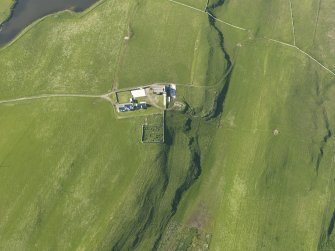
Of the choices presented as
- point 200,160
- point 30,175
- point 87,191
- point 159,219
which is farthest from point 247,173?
point 30,175

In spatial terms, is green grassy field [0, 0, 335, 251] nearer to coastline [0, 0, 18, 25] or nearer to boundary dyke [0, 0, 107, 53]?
boundary dyke [0, 0, 107, 53]

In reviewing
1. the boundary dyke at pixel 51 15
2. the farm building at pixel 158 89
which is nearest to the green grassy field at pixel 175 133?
the boundary dyke at pixel 51 15

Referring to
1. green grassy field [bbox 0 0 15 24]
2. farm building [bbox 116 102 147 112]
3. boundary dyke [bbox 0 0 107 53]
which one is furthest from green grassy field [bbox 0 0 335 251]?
green grassy field [bbox 0 0 15 24]

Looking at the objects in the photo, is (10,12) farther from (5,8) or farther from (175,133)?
(175,133)

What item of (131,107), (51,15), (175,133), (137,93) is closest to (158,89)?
(137,93)

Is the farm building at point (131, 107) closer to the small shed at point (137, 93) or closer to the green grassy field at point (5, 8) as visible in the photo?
the small shed at point (137, 93)

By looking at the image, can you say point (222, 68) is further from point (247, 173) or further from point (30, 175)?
point (30, 175)
